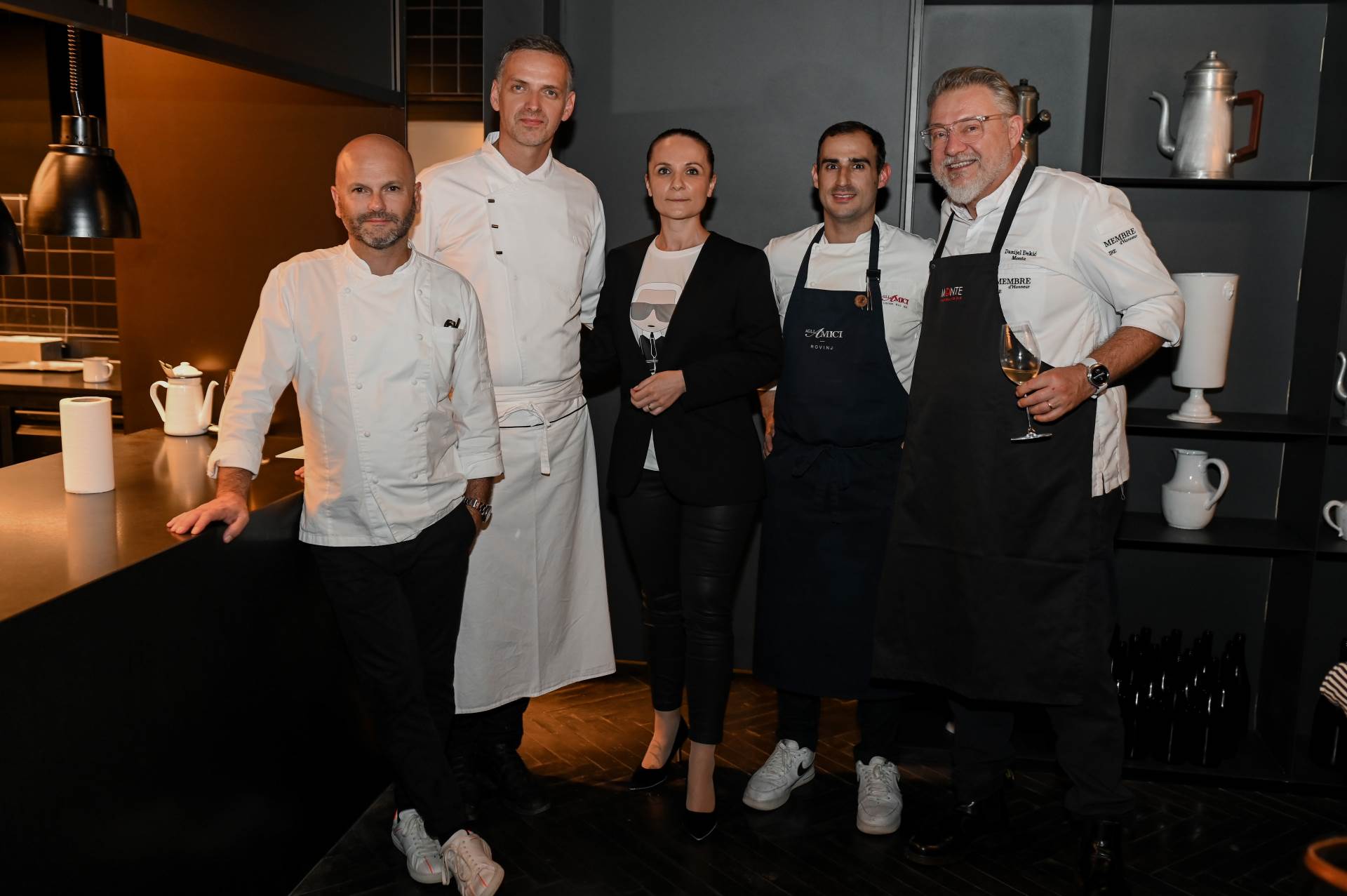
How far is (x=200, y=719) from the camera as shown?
237 centimetres

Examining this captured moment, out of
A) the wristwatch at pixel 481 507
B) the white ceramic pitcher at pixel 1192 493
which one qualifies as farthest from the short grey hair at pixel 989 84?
the wristwatch at pixel 481 507

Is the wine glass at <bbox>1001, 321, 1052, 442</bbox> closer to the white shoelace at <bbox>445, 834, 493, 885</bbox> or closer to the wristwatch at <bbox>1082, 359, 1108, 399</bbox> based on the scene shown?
the wristwatch at <bbox>1082, 359, 1108, 399</bbox>

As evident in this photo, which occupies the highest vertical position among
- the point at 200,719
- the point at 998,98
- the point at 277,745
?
the point at 998,98

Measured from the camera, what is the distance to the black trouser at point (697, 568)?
3.05 meters

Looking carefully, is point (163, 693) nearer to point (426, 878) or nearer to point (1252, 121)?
point (426, 878)

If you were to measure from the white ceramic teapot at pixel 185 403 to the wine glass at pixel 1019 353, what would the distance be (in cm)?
222

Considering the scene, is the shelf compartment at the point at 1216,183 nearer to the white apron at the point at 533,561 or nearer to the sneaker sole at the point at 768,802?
the white apron at the point at 533,561

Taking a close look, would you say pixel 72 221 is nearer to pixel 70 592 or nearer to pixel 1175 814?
pixel 70 592

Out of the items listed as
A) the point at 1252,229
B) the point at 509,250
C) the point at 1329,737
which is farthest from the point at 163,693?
the point at 1252,229

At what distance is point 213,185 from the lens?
3.74m

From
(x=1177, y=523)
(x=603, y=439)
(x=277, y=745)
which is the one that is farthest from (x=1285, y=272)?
(x=277, y=745)

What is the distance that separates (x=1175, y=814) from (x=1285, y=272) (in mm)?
1778

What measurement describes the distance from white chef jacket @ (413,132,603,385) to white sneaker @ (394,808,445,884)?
116cm

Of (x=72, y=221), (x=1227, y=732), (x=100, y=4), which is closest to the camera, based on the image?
(x=100, y=4)
